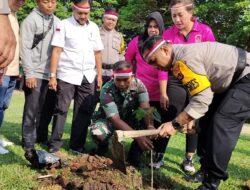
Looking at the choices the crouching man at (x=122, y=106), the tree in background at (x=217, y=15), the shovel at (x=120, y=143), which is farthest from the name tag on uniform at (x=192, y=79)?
the tree in background at (x=217, y=15)

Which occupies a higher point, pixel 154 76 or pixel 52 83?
pixel 154 76

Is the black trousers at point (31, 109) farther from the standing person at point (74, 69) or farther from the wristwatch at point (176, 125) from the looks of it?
the wristwatch at point (176, 125)

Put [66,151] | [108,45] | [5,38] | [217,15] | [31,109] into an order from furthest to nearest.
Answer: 1. [217,15]
2. [108,45]
3. [66,151]
4. [31,109]
5. [5,38]

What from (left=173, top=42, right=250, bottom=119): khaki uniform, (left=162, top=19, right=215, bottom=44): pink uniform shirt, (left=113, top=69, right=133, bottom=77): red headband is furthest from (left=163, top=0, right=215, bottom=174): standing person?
(left=173, top=42, right=250, bottom=119): khaki uniform

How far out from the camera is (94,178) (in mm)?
3795

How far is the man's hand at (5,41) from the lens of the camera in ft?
6.17

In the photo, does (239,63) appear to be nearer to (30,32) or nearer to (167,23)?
(30,32)

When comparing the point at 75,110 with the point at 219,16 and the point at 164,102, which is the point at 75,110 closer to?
the point at 164,102

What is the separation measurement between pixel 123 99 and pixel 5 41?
3.08 metres

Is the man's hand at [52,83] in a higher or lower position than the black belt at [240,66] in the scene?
lower

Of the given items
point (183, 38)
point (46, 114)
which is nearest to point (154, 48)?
point (183, 38)

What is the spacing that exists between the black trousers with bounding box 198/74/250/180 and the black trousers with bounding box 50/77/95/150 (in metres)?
2.19

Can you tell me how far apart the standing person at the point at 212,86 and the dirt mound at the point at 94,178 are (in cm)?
66

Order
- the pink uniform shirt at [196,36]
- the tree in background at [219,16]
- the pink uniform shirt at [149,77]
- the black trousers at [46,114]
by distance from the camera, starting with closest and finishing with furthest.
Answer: the pink uniform shirt at [196,36]
the pink uniform shirt at [149,77]
the black trousers at [46,114]
the tree in background at [219,16]
